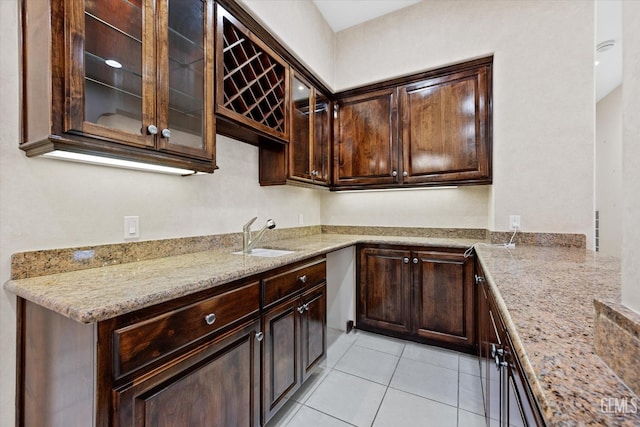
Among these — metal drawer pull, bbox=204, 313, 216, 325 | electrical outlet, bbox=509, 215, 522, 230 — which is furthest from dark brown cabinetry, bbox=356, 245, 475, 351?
metal drawer pull, bbox=204, 313, 216, 325

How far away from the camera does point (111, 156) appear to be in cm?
108

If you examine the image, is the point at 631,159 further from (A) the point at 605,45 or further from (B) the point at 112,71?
(A) the point at 605,45

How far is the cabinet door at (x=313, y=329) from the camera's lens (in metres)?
1.70

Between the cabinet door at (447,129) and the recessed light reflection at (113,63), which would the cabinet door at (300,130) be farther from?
the recessed light reflection at (113,63)

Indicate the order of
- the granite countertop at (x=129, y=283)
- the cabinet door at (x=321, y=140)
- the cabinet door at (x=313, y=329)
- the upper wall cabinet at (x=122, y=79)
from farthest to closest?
the cabinet door at (x=321, y=140)
the cabinet door at (x=313, y=329)
the upper wall cabinet at (x=122, y=79)
the granite countertop at (x=129, y=283)

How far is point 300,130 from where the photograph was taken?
2299 mm

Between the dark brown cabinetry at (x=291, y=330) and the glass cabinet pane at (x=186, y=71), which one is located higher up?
the glass cabinet pane at (x=186, y=71)

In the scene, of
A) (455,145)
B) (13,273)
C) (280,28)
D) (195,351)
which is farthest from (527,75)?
(13,273)

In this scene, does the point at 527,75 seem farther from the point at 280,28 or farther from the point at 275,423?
the point at 275,423

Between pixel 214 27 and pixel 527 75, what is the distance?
7.41ft

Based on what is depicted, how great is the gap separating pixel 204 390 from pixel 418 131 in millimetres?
2431

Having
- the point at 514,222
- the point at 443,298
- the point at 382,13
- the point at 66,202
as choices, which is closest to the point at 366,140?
the point at 382,13

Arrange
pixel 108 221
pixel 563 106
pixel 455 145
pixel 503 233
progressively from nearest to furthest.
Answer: pixel 108 221, pixel 563 106, pixel 503 233, pixel 455 145

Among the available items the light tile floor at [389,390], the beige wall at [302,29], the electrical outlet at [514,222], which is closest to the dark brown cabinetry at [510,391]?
the light tile floor at [389,390]
